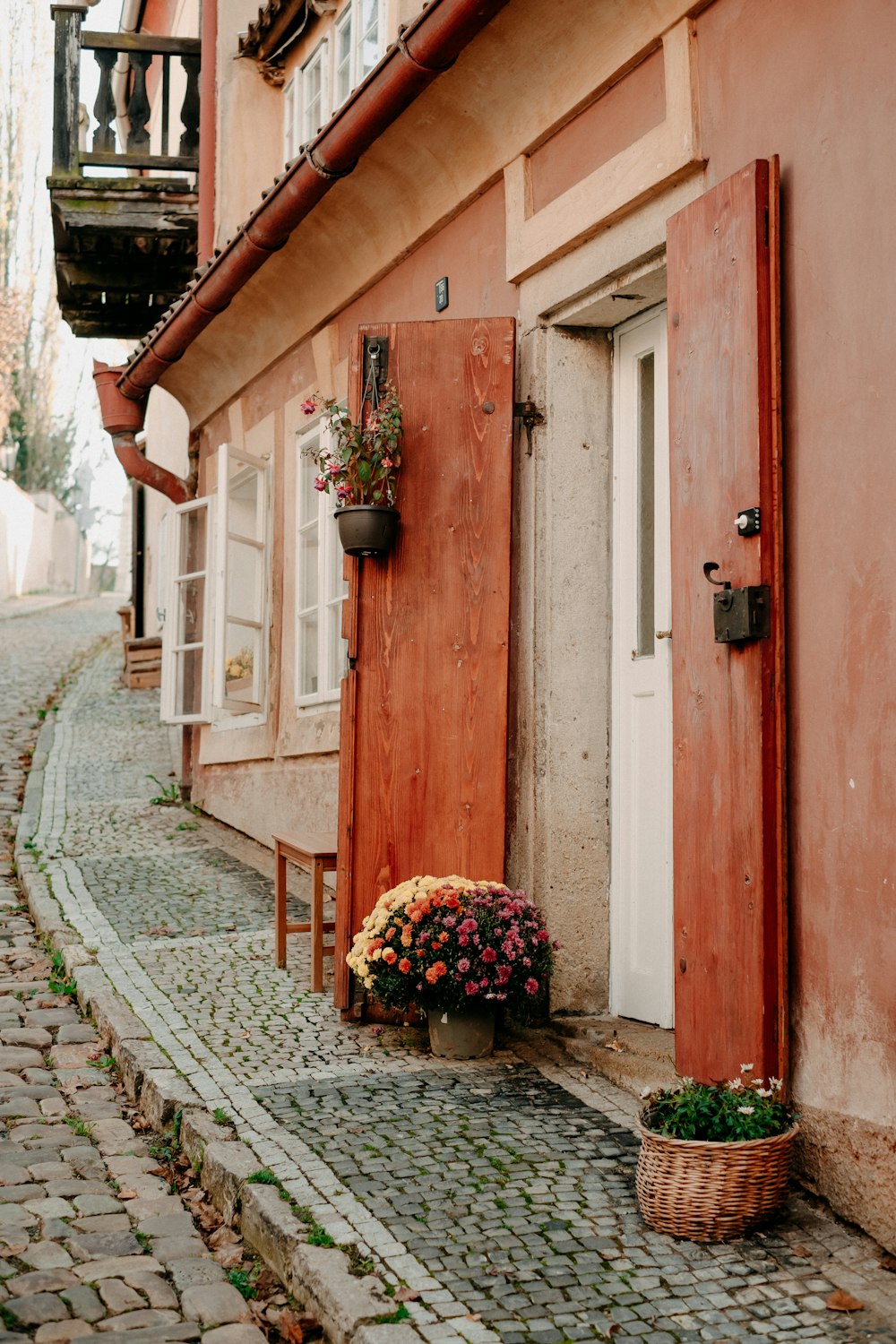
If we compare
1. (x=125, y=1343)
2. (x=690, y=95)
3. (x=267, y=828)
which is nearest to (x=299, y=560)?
(x=267, y=828)

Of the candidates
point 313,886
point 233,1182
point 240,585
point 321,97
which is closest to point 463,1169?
point 233,1182

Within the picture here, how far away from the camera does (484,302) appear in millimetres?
5660

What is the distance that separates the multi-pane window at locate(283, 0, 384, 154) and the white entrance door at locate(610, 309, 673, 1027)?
3.22 metres

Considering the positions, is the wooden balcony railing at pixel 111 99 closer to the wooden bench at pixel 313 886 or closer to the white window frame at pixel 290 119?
the white window frame at pixel 290 119

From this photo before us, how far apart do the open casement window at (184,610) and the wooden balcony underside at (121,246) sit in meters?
2.19

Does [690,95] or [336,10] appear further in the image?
[336,10]

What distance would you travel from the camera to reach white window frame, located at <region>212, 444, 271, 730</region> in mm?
8047

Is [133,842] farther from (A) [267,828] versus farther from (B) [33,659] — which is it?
(B) [33,659]

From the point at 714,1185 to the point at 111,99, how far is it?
9248 mm

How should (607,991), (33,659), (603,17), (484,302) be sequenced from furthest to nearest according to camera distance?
(33,659), (484,302), (607,991), (603,17)

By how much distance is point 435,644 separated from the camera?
5.27 meters

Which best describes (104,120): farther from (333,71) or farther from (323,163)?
(323,163)

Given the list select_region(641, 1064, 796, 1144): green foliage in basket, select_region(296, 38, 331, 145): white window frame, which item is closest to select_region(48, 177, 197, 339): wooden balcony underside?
select_region(296, 38, 331, 145): white window frame

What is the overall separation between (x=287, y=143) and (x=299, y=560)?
345 cm
